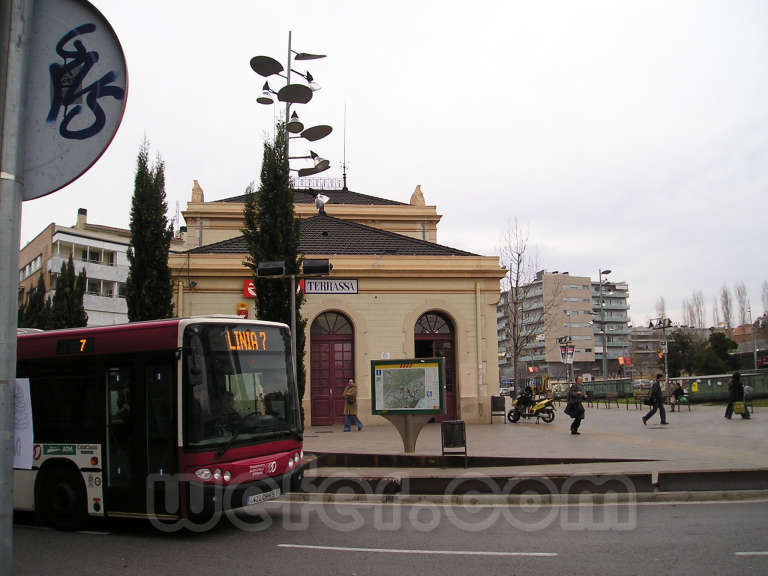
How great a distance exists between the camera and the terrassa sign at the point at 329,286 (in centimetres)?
2153

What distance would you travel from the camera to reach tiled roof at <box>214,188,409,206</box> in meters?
33.5

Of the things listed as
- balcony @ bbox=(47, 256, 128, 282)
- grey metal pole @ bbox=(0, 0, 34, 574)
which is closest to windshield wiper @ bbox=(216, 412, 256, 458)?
grey metal pole @ bbox=(0, 0, 34, 574)

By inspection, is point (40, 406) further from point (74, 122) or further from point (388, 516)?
point (74, 122)

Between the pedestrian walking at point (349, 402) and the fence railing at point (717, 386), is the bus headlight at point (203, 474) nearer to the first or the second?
the pedestrian walking at point (349, 402)

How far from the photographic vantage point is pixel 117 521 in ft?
31.5

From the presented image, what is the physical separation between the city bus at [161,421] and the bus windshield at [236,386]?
13mm

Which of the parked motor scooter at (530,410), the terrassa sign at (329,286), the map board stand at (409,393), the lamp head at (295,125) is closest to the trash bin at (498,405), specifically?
the parked motor scooter at (530,410)

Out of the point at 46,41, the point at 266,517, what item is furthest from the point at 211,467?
the point at 46,41

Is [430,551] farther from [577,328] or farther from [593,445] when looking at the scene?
[577,328]

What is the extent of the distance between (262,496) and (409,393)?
6.22m

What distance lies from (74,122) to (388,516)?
23.0 ft

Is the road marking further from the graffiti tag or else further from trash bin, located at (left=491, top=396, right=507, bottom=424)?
trash bin, located at (left=491, top=396, right=507, bottom=424)

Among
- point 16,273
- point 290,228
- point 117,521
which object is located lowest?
point 117,521

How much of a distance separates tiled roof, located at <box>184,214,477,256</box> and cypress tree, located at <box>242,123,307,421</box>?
661 cm
